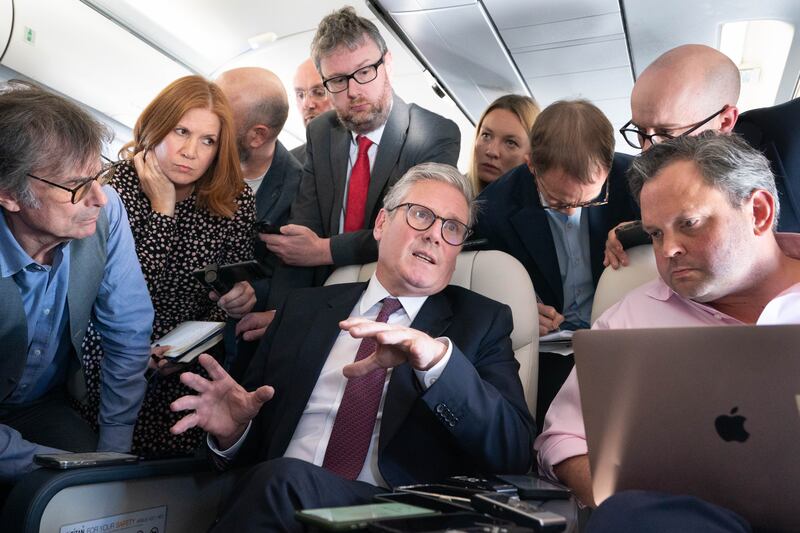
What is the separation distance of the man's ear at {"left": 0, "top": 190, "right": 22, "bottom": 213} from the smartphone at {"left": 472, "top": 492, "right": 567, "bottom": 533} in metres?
1.49

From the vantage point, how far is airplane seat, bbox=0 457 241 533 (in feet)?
5.68

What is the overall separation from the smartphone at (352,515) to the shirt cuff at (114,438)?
4.35ft

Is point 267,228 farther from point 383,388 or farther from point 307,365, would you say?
point 383,388

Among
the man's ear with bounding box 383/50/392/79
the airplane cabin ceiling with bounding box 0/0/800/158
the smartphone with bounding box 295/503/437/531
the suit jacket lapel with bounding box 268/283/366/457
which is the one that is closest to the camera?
the smartphone with bounding box 295/503/437/531

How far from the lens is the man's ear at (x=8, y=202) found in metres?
2.17

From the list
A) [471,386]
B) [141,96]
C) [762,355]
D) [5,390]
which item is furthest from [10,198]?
[141,96]

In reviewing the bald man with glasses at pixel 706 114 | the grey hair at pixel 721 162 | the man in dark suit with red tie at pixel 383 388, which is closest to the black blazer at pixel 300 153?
the man in dark suit with red tie at pixel 383 388

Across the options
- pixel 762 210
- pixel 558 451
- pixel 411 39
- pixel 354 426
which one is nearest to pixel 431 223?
pixel 354 426

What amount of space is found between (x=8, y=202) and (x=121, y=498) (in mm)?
869

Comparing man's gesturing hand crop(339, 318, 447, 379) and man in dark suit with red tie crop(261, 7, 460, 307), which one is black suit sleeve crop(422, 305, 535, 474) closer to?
man's gesturing hand crop(339, 318, 447, 379)

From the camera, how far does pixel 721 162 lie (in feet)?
6.39

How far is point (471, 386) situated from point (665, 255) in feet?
1.83

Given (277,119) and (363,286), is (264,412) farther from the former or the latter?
(277,119)

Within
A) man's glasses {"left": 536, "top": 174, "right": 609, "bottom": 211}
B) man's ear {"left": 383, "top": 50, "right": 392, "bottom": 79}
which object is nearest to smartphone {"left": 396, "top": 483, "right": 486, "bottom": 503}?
man's glasses {"left": 536, "top": 174, "right": 609, "bottom": 211}
